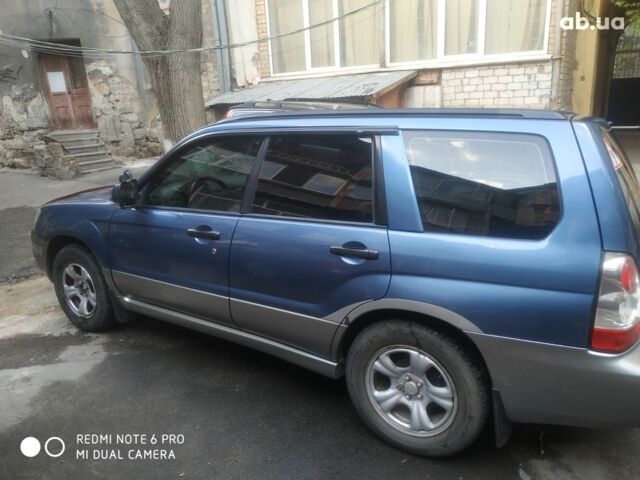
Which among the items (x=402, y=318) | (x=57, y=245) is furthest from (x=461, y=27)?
(x=402, y=318)

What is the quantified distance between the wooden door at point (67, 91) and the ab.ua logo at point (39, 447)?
11.7 m

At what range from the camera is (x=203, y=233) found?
3078mm

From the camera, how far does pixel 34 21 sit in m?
11.8

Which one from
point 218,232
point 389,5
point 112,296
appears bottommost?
point 112,296

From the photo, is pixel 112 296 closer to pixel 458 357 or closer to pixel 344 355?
pixel 344 355

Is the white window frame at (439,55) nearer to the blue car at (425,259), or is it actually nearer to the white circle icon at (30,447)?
the blue car at (425,259)

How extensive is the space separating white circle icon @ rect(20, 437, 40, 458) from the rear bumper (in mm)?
2338

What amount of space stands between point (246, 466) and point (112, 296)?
1.92 meters

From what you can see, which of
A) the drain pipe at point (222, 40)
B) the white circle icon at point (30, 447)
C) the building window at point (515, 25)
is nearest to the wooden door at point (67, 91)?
the drain pipe at point (222, 40)

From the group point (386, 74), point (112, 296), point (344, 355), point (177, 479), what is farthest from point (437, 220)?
point (386, 74)

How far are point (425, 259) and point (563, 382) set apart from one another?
0.75m

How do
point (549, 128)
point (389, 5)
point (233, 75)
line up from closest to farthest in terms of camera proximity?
point (549, 128) < point (389, 5) < point (233, 75)

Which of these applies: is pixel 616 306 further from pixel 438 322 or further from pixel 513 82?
pixel 513 82

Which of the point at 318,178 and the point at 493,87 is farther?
the point at 493,87
